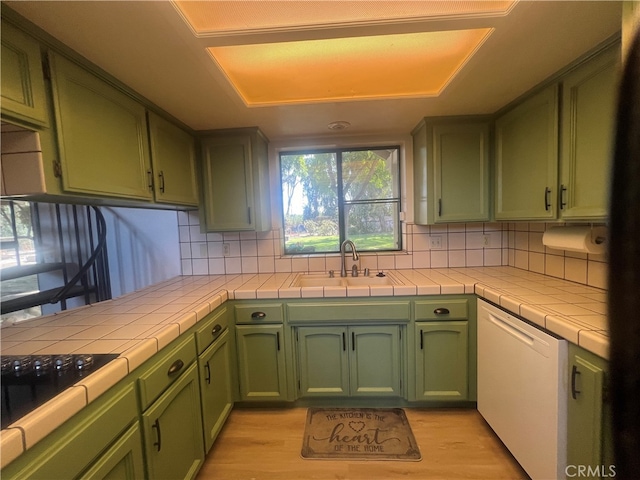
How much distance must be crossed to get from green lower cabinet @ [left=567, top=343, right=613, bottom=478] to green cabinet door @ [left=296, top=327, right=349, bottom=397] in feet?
3.71

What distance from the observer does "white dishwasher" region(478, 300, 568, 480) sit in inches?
45.8

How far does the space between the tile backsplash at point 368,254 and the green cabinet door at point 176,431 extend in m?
1.15

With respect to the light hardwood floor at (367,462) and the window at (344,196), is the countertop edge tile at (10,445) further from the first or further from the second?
the window at (344,196)

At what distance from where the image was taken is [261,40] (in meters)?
1.18

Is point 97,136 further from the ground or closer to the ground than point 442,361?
further from the ground

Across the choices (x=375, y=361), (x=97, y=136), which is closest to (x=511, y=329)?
(x=375, y=361)

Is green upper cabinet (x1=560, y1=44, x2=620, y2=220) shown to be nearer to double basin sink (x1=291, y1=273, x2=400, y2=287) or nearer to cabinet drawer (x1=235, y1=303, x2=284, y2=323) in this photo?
double basin sink (x1=291, y1=273, x2=400, y2=287)

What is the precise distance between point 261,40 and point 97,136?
Answer: 833 mm

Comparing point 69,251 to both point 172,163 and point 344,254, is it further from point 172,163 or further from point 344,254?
point 344,254

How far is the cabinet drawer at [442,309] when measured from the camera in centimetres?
181

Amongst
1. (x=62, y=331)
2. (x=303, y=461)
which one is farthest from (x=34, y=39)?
(x=303, y=461)

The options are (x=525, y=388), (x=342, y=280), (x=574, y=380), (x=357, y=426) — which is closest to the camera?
(x=574, y=380)

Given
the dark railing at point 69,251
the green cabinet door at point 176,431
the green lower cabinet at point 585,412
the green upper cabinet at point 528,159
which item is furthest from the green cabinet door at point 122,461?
the green upper cabinet at point 528,159

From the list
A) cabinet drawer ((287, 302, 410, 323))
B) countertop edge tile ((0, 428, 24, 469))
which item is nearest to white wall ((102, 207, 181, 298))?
cabinet drawer ((287, 302, 410, 323))
